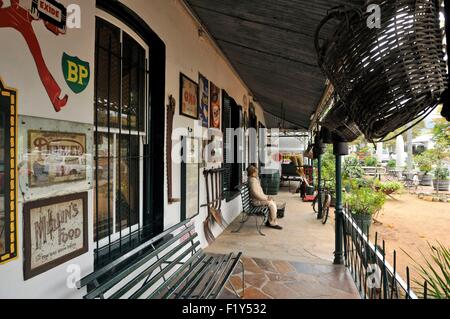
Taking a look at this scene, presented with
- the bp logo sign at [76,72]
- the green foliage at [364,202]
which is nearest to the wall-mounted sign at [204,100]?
the bp logo sign at [76,72]

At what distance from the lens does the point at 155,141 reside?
2.79 metres

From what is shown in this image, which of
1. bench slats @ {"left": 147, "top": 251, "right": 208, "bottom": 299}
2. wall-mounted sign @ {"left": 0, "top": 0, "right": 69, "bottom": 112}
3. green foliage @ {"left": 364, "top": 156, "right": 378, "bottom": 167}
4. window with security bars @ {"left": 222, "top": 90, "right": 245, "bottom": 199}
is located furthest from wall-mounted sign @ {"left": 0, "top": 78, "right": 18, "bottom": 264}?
green foliage @ {"left": 364, "top": 156, "right": 378, "bottom": 167}

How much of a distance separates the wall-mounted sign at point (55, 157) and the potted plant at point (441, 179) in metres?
13.2

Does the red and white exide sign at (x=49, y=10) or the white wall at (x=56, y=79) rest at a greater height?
the red and white exide sign at (x=49, y=10)

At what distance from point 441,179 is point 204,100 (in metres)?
11.5

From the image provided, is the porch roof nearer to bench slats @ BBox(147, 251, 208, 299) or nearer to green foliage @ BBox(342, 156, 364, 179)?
bench slats @ BBox(147, 251, 208, 299)

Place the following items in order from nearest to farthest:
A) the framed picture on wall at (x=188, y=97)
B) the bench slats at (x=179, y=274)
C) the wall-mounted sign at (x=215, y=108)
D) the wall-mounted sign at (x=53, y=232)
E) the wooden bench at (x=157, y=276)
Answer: the wall-mounted sign at (x=53, y=232) < the wooden bench at (x=157, y=276) < the bench slats at (x=179, y=274) < the framed picture on wall at (x=188, y=97) < the wall-mounted sign at (x=215, y=108)

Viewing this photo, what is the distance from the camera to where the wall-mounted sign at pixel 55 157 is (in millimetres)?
1432

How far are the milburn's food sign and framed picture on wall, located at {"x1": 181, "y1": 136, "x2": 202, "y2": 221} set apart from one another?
5.94 ft

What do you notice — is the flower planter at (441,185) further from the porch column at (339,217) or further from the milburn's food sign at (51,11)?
the milburn's food sign at (51,11)

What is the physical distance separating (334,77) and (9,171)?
1427mm

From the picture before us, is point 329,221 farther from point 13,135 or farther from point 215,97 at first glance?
point 13,135
